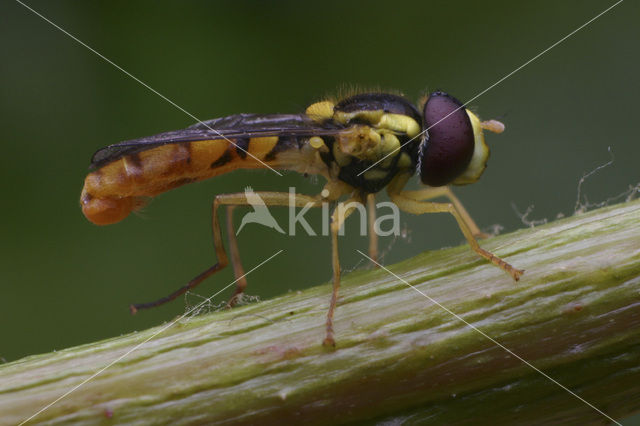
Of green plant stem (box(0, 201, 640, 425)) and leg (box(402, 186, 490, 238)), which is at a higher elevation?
leg (box(402, 186, 490, 238))

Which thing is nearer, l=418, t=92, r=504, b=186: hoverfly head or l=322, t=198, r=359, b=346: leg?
l=322, t=198, r=359, b=346: leg

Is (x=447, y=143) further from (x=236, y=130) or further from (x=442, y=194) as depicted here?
(x=236, y=130)

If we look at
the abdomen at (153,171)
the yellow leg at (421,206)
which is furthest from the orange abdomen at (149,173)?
the yellow leg at (421,206)

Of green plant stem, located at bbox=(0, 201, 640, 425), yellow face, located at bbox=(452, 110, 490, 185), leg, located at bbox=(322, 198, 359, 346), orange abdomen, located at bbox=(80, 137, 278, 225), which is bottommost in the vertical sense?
green plant stem, located at bbox=(0, 201, 640, 425)

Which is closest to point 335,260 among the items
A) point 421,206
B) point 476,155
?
point 421,206

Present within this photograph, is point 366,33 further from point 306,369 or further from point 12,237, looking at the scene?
point 306,369

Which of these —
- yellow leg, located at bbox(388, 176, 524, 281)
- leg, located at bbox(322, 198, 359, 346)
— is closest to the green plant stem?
leg, located at bbox(322, 198, 359, 346)

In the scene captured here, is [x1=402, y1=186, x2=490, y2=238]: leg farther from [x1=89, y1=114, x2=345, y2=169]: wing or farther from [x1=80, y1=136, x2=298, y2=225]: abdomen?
[x1=80, y1=136, x2=298, y2=225]: abdomen
